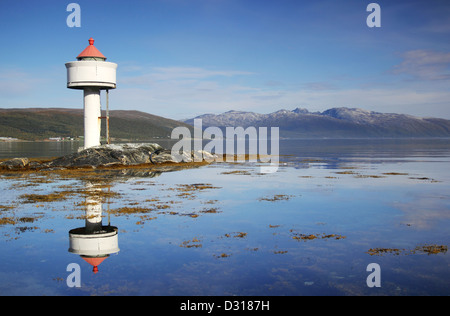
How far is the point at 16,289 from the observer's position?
7.90 metres

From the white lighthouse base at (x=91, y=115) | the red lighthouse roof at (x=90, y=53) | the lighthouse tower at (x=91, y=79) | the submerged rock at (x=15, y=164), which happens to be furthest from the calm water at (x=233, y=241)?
the red lighthouse roof at (x=90, y=53)

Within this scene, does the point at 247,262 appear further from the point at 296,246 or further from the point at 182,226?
the point at 182,226

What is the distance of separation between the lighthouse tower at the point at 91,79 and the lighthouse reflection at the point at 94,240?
2910 cm

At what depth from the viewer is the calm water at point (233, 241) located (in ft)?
26.7

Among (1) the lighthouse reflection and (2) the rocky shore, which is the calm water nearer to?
(1) the lighthouse reflection

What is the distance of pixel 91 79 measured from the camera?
40688mm

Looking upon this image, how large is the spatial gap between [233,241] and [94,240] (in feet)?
13.1

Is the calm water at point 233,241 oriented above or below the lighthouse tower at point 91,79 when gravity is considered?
below

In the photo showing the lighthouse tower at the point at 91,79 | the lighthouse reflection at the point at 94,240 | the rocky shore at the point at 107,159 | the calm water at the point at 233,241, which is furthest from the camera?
the lighthouse tower at the point at 91,79

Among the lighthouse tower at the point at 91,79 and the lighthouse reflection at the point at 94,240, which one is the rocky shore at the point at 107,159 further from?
the lighthouse reflection at the point at 94,240

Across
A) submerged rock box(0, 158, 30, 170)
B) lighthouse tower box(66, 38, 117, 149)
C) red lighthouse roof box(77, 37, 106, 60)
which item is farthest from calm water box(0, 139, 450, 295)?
red lighthouse roof box(77, 37, 106, 60)

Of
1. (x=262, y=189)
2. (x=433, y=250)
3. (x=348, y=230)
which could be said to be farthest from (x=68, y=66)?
(x=433, y=250)

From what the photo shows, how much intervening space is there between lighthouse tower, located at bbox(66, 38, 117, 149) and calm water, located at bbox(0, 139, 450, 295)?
21.0m
